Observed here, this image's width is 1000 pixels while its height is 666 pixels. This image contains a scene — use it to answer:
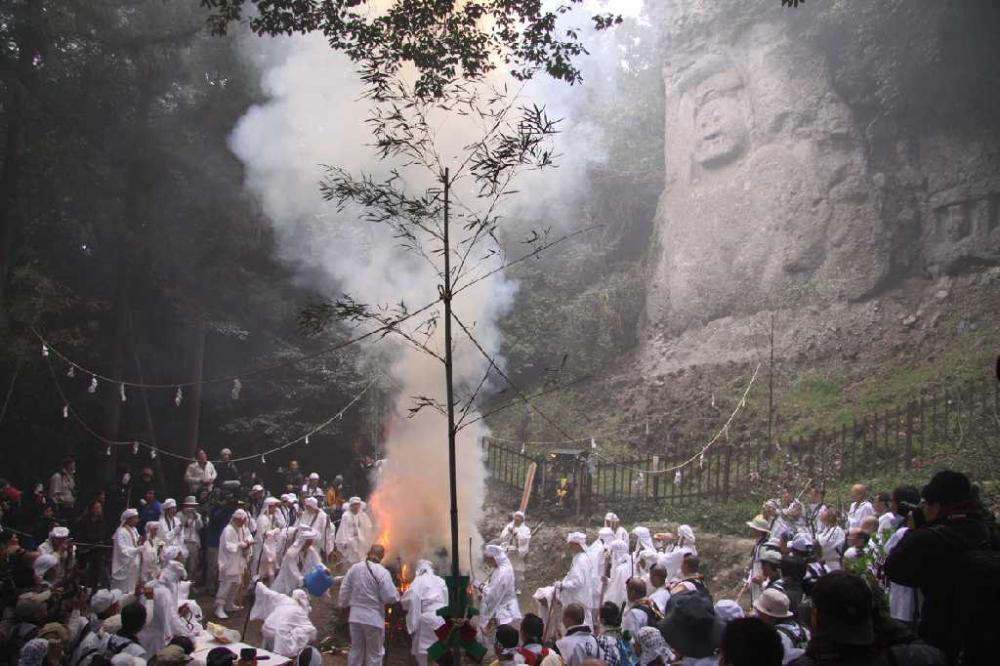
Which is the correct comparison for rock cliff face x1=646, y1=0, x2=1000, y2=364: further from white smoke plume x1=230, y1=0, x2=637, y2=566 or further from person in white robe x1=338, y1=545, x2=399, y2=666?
person in white robe x1=338, y1=545, x2=399, y2=666

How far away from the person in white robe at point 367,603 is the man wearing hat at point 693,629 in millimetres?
4618

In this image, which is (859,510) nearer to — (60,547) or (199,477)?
(60,547)

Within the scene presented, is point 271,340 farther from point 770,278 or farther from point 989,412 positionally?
point 989,412

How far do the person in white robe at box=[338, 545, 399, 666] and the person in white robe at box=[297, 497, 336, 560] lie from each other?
20.0 ft

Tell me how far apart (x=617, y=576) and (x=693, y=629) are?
6.16 m

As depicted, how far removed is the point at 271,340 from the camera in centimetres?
2328

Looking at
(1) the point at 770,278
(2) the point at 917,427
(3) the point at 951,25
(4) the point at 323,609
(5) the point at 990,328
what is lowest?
(4) the point at 323,609

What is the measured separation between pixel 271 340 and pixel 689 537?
15.2 m

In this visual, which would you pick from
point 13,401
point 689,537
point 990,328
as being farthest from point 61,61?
point 990,328

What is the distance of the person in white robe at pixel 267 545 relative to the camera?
45.2ft

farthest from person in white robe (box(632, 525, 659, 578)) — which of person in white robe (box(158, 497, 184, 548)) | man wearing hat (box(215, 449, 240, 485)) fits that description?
man wearing hat (box(215, 449, 240, 485))

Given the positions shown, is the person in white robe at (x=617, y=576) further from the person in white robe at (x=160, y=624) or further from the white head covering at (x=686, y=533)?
the person in white robe at (x=160, y=624)

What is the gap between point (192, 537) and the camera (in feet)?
50.2

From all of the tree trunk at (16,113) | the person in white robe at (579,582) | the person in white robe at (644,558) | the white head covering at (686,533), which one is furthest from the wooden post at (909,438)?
the tree trunk at (16,113)
